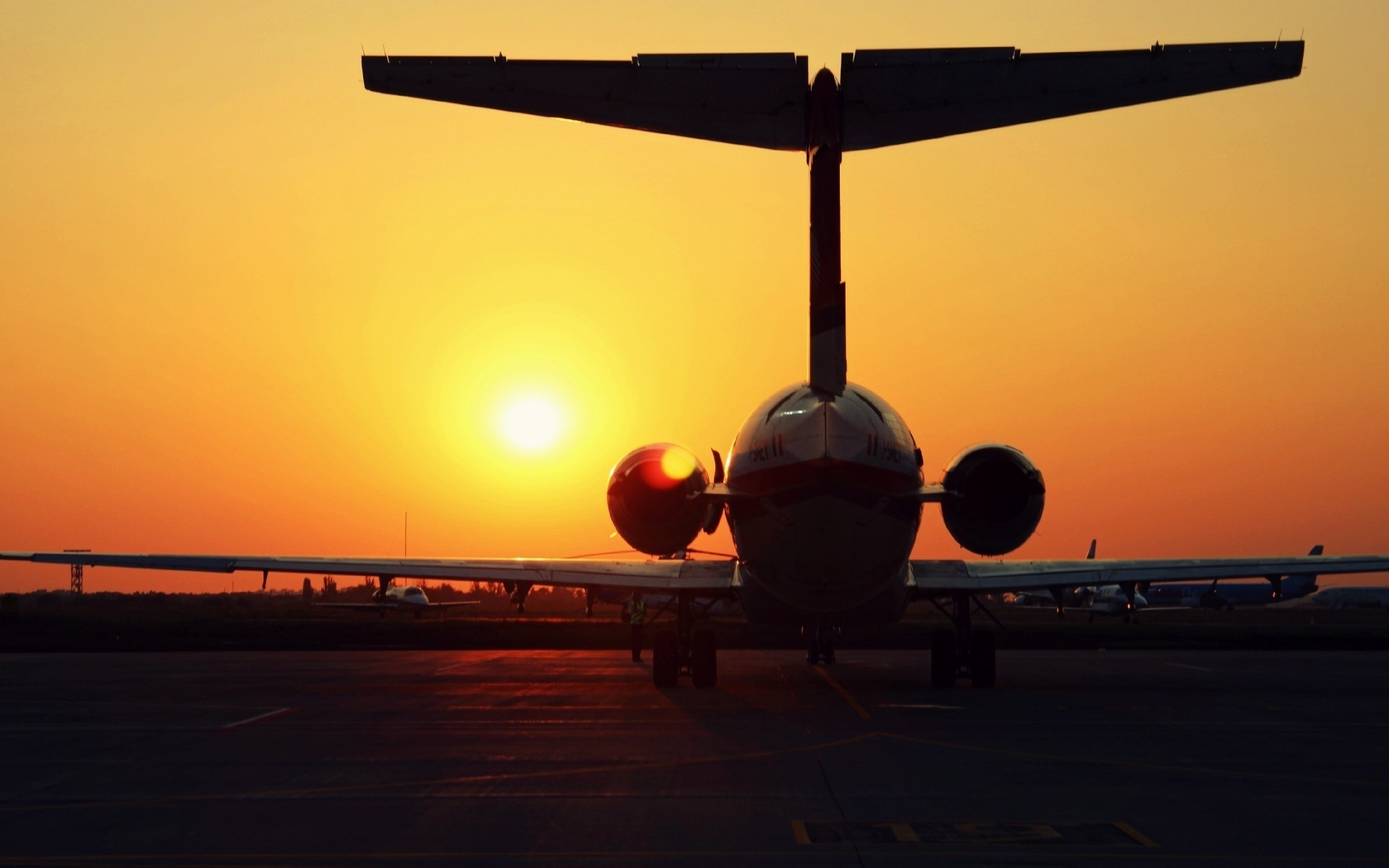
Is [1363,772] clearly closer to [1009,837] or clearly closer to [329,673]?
[1009,837]

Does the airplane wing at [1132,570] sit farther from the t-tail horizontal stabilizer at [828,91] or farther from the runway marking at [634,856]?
the runway marking at [634,856]

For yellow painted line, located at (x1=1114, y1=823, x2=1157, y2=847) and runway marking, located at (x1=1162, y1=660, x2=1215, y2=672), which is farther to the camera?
runway marking, located at (x1=1162, y1=660, x2=1215, y2=672)

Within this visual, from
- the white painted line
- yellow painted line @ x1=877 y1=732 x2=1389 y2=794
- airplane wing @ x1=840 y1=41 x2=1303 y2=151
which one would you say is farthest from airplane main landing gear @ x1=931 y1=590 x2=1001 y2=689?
the white painted line

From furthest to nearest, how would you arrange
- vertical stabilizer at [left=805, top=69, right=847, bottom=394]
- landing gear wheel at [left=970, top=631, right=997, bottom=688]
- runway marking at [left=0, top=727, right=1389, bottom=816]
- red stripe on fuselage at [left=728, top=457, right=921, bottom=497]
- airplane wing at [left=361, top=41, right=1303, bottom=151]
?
A: 1. landing gear wheel at [left=970, top=631, right=997, bottom=688]
2. vertical stabilizer at [left=805, top=69, right=847, bottom=394]
3. red stripe on fuselage at [left=728, top=457, right=921, bottom=497]
4. airplane wing at [left=361, top=41, right=1303, bottom=151]
5. runway marking at [left=0, top=727, right=1389, bottom=816]

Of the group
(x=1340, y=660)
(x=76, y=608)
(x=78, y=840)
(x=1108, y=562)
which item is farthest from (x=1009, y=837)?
(x=76, y=608)

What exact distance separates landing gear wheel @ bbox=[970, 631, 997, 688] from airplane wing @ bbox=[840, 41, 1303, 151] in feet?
30.4

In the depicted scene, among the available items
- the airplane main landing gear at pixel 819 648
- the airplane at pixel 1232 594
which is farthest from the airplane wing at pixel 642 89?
the airplane at pixel 1232 594

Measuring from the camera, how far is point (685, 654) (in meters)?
22.5

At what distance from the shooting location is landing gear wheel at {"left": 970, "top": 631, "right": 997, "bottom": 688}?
22.8 metres

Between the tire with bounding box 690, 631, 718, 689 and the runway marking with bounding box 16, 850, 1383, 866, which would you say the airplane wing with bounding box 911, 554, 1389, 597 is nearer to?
the tire with bounding box 690, 631, 718, 689

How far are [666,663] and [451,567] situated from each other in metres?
4.33

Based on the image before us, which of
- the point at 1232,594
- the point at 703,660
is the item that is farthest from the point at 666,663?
the point at 1232,594

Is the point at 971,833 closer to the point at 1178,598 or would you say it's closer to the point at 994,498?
the point at 994,498

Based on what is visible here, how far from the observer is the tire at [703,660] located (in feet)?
73.0
